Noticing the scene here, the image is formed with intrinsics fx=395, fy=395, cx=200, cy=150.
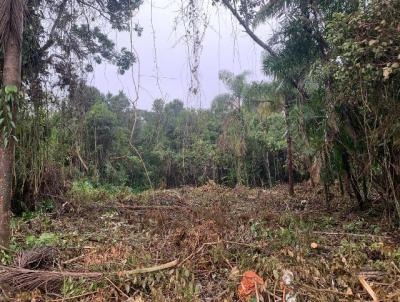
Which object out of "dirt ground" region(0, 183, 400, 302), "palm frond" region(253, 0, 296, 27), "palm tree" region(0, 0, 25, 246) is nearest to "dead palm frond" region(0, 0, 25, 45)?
"palm tree" region(0, 0, 25, 246)

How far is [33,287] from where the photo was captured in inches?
146

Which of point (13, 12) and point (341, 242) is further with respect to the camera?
point (341, 242)

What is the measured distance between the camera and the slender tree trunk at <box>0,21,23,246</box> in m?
4.37

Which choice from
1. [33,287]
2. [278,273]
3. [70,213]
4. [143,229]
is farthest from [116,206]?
[278,273]

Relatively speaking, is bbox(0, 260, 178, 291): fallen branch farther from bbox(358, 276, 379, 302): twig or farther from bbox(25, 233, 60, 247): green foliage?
bbox(358, 276, 379, 302): twig

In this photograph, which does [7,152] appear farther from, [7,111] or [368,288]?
[368,288]

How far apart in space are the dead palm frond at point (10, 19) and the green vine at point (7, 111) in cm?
59

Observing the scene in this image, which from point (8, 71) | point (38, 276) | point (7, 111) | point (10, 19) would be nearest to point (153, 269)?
point (38, 276)

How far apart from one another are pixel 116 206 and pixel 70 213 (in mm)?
1143

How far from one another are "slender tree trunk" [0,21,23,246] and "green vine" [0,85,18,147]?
0.06m

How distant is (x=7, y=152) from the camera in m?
4.39

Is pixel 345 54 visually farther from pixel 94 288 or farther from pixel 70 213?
pixel 70 213

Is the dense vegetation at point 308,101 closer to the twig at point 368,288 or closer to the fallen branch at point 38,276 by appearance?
the fallen branch at point 38,276

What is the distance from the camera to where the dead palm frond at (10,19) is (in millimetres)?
4332
